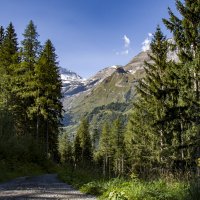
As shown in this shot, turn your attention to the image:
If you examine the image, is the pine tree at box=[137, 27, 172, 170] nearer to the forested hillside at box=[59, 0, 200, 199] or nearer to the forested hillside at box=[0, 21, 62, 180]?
the forested hillside at box=[59, 0, 200, 199]

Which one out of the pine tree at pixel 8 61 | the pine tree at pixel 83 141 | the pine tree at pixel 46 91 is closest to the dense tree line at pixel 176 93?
the pine tree at pixel 46 91

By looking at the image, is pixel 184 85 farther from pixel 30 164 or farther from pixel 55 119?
pixel 55 119

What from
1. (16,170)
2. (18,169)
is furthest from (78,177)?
(18,169)

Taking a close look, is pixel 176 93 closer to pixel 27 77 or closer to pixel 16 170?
pixel 16 170

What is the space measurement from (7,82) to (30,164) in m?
12.6

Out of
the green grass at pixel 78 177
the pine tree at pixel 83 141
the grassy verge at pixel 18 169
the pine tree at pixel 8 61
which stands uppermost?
the pine tree at pixel 8 61

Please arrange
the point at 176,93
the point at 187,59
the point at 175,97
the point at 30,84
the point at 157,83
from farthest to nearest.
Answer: the point at 30,84, the point at 157,83, the point at 175,97, the point at 176,93, the point at 187,59

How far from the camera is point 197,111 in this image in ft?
69.3

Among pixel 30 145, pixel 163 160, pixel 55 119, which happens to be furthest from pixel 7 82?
pixel 163 160

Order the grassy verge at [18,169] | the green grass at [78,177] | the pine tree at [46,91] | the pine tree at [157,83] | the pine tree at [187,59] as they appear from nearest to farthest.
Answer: the green grass at [78,177]
the grassy verge at [18,169]
the pine tree at [187,59]
the pine tree at [157,83]
the pine tree at [46,91]

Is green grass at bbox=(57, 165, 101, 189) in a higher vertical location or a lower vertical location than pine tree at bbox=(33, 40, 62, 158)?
lower

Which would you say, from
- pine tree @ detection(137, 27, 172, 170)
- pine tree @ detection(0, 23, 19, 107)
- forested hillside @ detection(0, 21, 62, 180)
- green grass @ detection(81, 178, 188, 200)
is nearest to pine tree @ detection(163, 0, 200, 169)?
pine tree @ detection(137, 27, 172, 170)

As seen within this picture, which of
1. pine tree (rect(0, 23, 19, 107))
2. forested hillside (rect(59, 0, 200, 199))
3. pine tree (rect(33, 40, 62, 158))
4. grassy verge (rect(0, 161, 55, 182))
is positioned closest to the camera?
grassy verge (rect(0, 161, 55, 182))

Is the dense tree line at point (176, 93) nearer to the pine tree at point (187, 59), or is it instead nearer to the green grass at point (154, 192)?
the pine tree at point (187, 59)
